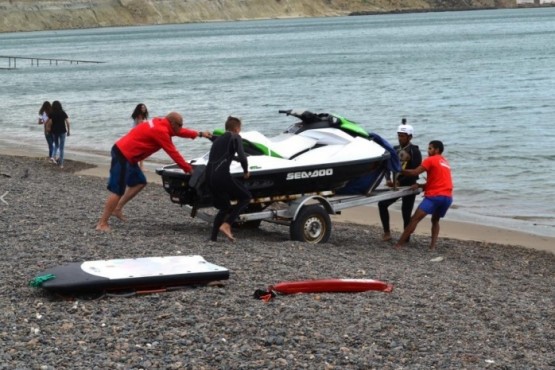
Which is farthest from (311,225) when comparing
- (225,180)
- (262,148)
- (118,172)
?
(118,172)

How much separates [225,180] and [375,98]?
1528 inches

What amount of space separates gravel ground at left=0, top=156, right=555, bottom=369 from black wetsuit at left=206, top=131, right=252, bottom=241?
417 mm

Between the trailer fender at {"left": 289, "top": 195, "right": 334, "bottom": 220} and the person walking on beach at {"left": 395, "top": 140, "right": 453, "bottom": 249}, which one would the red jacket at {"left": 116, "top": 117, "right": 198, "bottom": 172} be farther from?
the person walking on beach at {"left": 395, "top": 140, "right": 453, "bottom": 249}

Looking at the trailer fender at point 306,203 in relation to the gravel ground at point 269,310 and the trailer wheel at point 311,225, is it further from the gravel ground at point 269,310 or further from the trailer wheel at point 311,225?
the gravel ground at point 269,310

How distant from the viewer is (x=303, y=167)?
40.4 ft

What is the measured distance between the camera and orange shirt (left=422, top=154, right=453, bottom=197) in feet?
42.4

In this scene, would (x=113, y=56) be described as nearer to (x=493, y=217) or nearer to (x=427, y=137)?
(x=427, y=137)

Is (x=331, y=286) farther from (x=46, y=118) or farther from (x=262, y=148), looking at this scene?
(x=46, y=118)

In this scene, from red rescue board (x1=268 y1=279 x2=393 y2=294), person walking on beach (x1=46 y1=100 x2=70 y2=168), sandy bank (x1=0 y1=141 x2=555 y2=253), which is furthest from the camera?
person walking on beach (x1=46 y1=100 x2=70 y2=168)

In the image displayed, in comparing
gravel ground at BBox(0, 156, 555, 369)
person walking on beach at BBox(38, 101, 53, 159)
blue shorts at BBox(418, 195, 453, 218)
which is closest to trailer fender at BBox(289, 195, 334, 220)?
gravel ground at BBox(0, 156, 555, 369)

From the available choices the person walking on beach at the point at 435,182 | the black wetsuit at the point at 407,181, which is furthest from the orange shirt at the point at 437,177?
the black wetsuit at the point at 407,181

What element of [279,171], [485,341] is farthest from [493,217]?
[485,341]

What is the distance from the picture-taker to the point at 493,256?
13508mm

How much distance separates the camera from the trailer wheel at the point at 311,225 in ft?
40.3
